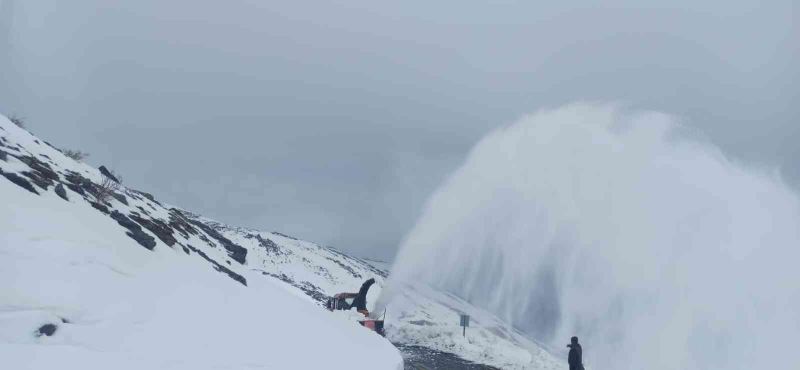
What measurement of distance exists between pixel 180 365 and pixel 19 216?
418cm

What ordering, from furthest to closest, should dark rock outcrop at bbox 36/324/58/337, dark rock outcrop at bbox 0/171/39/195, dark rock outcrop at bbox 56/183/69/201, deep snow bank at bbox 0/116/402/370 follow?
1. dark rock outcrop at bbox 56/183/69/201
2. dark rock outcrop at bbox 0/171/39/195
3. deep snow bank at bbox 0/116/402/370
4. dark rock outcrop at bbox 36/324/58/337

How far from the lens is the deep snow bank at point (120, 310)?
6.12m

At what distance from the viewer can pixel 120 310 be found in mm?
7277

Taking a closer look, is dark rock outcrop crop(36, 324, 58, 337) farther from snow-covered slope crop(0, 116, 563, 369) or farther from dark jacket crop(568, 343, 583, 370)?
dark jacket crop(568, 343, 583, 370)

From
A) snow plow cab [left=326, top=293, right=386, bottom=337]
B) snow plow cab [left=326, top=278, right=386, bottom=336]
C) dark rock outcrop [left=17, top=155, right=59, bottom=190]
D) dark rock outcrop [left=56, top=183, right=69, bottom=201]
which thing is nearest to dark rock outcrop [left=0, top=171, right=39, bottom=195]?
dark rock outcrop [left=17, top=155, right=59, bottom=190]

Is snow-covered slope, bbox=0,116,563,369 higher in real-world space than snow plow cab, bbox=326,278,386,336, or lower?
lower

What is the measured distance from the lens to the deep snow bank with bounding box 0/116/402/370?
6125 mm

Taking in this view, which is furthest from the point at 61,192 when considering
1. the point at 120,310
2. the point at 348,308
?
the point at 348,308

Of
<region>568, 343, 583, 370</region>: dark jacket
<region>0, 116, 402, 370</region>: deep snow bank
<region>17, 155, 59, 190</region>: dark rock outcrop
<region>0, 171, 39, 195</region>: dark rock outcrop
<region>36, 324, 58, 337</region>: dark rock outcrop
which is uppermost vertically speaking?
<region>17, 155, 59, 190</region>: dark rock outcrop

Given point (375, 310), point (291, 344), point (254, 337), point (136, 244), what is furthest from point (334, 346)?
point (375, 310)

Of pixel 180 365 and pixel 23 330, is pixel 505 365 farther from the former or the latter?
pixel 23 330

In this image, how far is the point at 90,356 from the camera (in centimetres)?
599

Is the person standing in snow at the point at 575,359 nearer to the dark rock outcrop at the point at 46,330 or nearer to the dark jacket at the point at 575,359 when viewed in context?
the dark jacket at the point at 575,359

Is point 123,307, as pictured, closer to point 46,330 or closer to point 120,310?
point 120,310
